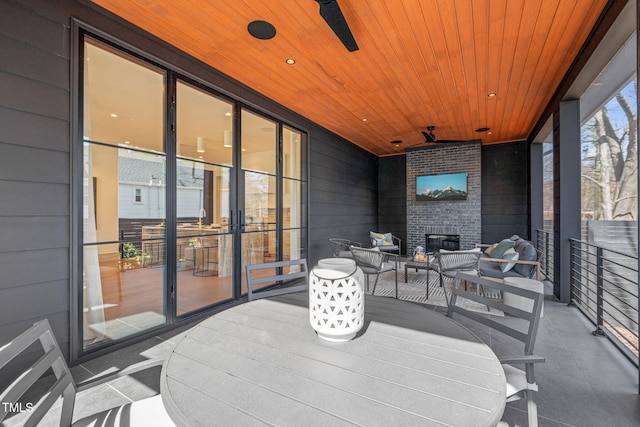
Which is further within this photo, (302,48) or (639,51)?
(302,48)

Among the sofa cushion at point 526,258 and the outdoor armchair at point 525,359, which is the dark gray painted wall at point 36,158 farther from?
the sofa cushion at point 526,258

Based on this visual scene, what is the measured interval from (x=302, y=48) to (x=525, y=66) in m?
2.59

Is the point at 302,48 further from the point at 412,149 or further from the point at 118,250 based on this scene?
the point at 412,149

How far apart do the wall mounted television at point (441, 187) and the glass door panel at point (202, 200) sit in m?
5.55

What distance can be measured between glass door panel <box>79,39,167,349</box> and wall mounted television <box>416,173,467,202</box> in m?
6.45

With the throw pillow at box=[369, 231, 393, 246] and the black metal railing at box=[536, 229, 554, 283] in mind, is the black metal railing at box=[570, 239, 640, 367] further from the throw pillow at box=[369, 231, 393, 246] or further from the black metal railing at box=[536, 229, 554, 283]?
the throw pillow at box=[369, 231, 393, 246]

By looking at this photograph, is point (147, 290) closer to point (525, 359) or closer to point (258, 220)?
point (258, 220)

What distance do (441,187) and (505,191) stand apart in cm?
143

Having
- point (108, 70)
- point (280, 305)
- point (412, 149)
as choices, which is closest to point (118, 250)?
point (108, 70)

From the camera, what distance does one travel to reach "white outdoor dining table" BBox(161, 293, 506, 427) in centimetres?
77

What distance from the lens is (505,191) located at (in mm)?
7164

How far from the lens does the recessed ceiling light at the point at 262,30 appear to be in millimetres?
2658

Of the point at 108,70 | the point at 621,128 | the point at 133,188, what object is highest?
the point at 108,70

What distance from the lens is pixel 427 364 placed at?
1.01 m
